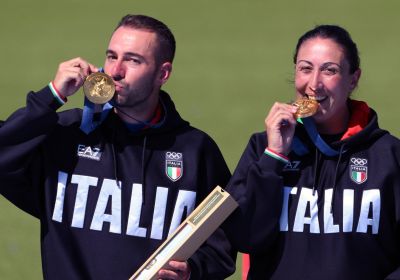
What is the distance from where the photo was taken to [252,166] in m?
5.46

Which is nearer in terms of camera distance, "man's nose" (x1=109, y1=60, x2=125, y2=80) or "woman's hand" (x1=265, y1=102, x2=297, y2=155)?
"woman's hand" (x1=265, y1=102, x2=297, y2=155)

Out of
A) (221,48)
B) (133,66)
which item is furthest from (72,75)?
(221,48)

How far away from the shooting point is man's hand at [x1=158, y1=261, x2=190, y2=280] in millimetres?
5397

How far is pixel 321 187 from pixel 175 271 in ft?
2.16

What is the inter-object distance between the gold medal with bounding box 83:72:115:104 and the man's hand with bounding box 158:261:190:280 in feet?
2.27

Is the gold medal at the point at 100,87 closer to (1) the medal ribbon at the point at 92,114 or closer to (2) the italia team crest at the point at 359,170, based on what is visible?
(1) the medal ribbon at the point at 92,114

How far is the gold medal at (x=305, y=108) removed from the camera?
5.51 metres

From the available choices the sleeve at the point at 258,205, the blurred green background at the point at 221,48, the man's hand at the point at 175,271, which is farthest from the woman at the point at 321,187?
the blurred green background at the point at 221,48

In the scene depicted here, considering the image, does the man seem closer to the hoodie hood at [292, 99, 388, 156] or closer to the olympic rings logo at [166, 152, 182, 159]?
the olympic rings logo at [166, 152, 182, 159]

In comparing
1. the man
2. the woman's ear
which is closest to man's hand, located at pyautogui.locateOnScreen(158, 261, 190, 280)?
the man

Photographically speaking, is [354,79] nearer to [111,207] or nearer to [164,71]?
[164,71]

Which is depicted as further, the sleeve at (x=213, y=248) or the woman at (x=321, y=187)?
the sleeve at (x=213, y=248)

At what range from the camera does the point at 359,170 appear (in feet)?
18.4

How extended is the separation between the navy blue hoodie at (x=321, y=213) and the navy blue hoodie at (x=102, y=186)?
0.25 metres
